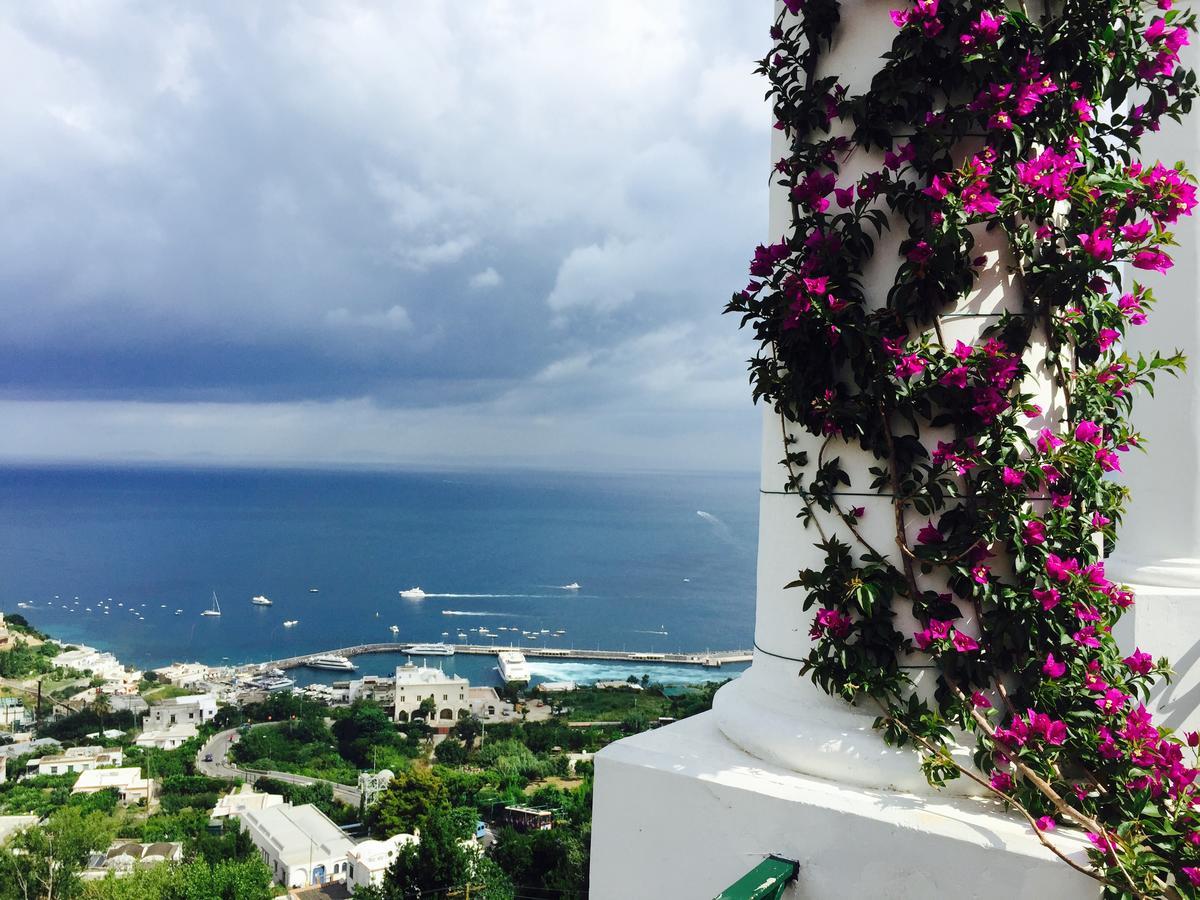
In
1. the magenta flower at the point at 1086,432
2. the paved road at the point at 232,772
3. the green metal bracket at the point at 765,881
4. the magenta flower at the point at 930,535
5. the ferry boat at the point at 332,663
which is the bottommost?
the ferry boat at the point at 332,663

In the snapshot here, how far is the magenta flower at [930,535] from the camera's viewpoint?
4.16 feet

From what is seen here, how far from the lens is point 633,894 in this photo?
1.40 meters

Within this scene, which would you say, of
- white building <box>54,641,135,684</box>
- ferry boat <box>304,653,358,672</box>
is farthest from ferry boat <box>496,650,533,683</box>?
white building <box>54,641,135,684</box>

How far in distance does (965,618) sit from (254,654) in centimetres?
6976

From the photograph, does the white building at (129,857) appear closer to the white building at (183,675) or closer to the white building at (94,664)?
the white building at (94,664)

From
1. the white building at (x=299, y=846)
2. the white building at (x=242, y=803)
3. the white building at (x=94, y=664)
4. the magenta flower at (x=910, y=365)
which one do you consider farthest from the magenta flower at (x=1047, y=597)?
the white building at (x=94, y=664)

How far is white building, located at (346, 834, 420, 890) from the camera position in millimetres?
23150

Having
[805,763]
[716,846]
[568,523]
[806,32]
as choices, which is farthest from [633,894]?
[568,523]

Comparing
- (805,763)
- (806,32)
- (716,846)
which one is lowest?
(716,846)

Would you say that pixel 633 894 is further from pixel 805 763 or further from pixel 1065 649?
pixel 1065 649

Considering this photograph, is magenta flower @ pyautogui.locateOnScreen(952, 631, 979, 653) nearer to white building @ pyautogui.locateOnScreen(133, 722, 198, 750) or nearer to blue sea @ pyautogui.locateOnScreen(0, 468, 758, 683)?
blue sea @ pyautogui.locateOnScreen(0, 468, 758, 683)

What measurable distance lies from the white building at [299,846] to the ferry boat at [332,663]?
30.6 metres

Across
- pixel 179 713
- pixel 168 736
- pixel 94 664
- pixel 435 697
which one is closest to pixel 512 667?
pixel 435 697

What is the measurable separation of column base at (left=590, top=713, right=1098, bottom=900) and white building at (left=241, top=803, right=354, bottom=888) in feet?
86.0
